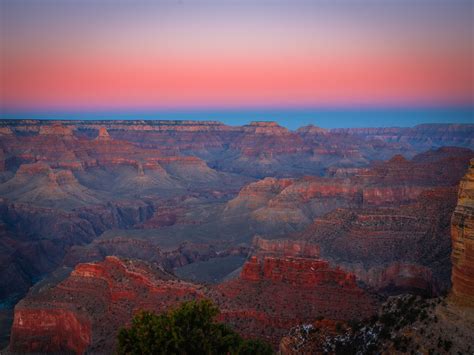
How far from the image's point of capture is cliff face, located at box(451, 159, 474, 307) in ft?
74.2

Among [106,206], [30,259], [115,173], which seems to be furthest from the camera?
[115,173]

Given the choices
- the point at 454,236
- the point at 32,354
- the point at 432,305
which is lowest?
the point at 32,354

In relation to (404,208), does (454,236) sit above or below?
above

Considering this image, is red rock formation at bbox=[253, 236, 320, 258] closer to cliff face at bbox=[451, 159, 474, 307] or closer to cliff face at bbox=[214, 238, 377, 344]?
cliff face at bbox=[214, 238, 377, 344]

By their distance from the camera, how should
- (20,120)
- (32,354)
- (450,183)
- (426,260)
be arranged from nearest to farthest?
(32,354) → (426,260) → (450,183) → (20,120)

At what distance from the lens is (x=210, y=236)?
87125 mm

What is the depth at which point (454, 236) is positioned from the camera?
23.6m

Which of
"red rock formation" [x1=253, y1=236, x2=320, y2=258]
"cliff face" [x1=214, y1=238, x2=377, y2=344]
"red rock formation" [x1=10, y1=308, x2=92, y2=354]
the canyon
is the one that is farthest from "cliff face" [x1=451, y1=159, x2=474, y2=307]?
"red rock formation" [x1=253, y1=236, x2=320, y2=258]

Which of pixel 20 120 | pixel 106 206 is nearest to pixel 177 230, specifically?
pixel 106 206

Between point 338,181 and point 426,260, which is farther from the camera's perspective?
point 338,181

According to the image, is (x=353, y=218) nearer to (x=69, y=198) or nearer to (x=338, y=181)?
(x=338, y=181)

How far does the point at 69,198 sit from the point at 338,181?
65.0m

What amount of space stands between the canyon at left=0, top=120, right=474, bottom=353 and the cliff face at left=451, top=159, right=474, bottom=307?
0.20 ft

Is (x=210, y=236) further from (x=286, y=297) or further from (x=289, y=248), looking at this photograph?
(x=286, y=297)
